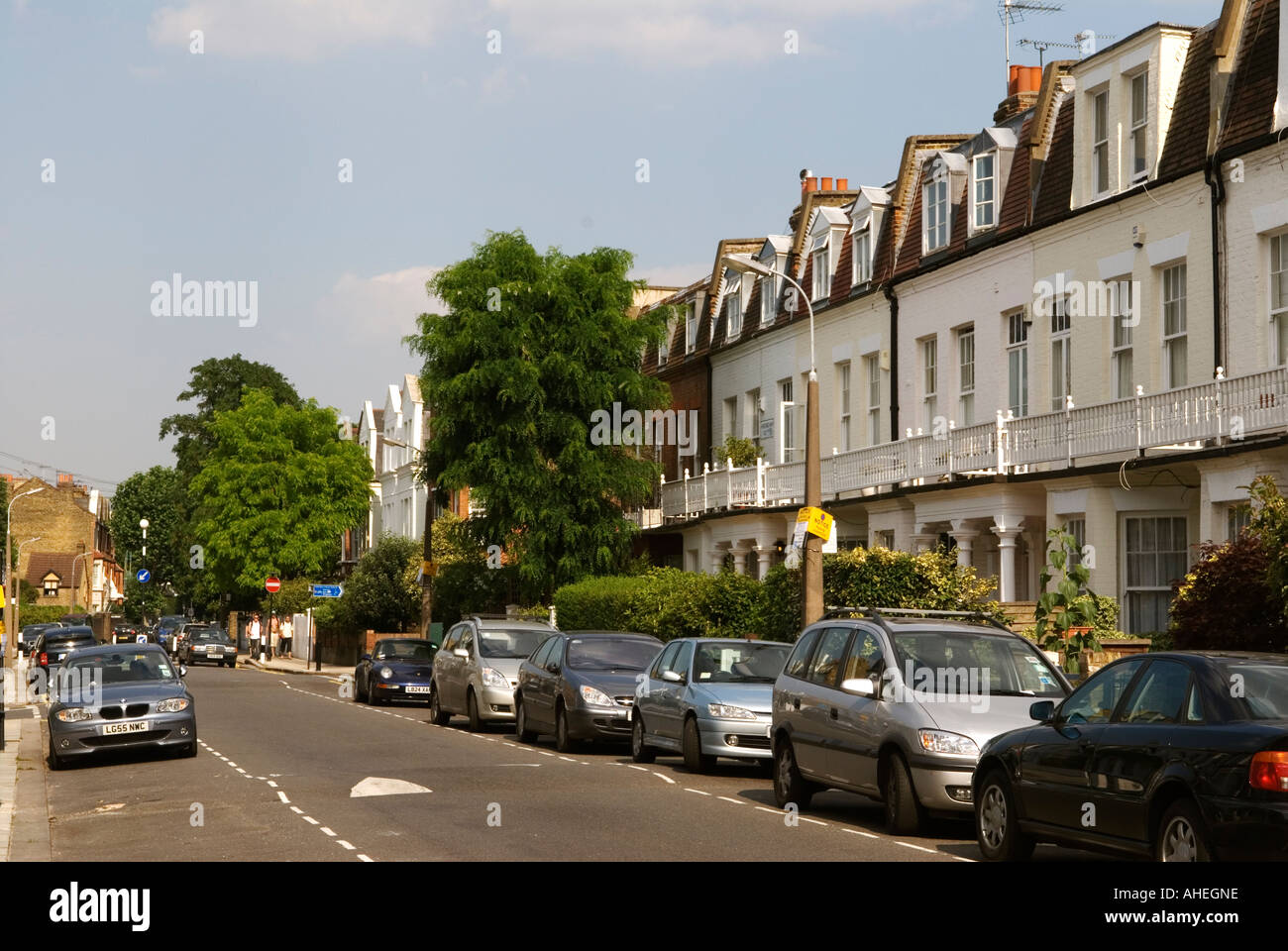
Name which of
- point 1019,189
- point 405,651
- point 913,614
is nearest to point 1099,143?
point 1019,189

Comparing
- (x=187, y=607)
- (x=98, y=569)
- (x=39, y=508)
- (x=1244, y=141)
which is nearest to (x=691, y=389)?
(x=1244, y=141)

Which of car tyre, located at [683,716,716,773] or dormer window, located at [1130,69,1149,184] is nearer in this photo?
car tyre, located at [683,716,716,773]

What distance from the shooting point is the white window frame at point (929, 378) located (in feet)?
106

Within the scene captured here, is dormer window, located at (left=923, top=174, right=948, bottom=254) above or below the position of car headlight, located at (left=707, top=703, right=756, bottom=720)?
above

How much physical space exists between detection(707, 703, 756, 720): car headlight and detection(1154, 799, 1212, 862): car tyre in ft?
30.0

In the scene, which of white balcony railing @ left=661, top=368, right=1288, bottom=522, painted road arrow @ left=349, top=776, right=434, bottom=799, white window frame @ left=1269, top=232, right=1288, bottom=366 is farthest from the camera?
white window frame @ left=1269, top=232, right=1288, bottom=366

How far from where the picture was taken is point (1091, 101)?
27.0m

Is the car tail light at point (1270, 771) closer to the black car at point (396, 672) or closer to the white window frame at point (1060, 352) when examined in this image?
the white window frame at point (1060, 352)

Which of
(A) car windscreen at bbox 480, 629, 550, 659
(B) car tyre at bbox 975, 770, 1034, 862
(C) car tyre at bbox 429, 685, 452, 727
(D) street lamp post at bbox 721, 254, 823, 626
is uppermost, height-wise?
(D) street lamp post at bbox 721, 254, 823, 626

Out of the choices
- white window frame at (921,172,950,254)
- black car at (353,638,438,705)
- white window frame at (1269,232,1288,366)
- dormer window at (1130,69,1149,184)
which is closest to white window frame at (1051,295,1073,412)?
dormer window at (1130,69,1149,184)

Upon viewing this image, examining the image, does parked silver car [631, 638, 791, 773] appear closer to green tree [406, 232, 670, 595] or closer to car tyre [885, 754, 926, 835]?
car tyre [885, 754, 926, 835]

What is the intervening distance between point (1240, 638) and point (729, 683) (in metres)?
5.49

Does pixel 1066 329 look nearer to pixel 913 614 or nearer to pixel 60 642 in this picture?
pixel 913 614

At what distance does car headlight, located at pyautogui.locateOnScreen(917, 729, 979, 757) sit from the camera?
1284 centimetres
